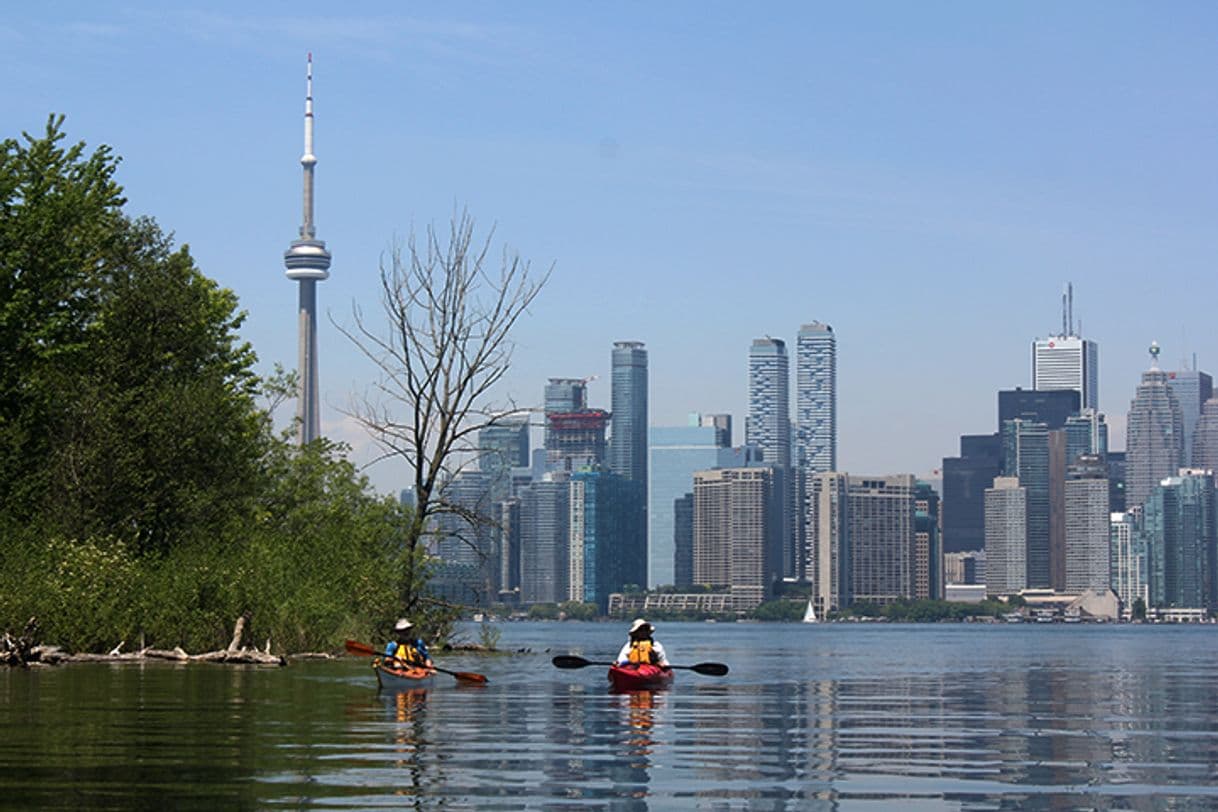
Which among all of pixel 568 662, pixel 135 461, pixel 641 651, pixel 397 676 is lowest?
pixel 568 662

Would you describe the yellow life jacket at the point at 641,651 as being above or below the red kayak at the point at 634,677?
above

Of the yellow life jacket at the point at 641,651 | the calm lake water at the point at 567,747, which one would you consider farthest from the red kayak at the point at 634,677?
the yellow life jacket at the point at 641,651

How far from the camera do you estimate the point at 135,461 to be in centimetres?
5741

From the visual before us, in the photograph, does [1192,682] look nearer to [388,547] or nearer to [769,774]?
[388,547]

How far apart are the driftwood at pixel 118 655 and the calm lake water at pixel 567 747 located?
1.88 metres

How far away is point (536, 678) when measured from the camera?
4712 cm

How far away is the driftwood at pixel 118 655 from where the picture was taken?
41.4 metres

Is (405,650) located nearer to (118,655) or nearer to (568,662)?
(568,662)

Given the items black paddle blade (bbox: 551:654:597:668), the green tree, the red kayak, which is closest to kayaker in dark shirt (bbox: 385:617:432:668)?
the red kayak

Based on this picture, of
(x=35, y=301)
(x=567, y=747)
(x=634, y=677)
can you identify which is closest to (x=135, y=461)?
(x=35, y=301)

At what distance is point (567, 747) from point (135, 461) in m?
37.2

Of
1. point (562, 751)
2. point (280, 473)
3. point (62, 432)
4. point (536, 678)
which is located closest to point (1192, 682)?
point (536, 678)

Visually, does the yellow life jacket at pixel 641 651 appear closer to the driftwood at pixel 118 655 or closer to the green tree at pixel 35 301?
the driftwood at pixel 118 655

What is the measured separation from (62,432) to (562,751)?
38971mm
